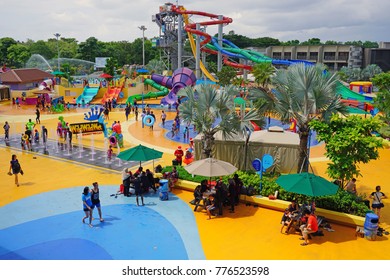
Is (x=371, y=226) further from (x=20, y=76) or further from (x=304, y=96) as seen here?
(x=20, y=76)

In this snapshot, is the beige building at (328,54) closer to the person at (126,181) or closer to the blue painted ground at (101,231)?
the person at (126,181)

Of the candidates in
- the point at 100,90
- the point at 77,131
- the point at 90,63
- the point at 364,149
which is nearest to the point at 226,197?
the point at 364,149

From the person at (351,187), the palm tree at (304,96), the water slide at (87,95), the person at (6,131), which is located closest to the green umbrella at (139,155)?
the palm tree at (304,96)

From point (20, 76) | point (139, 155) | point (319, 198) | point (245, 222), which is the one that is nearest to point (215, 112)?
point (139, 155)

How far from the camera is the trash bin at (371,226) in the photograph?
11.3 meters

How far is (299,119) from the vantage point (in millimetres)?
14203

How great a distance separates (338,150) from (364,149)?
822 mm

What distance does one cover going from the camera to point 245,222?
1272 cm

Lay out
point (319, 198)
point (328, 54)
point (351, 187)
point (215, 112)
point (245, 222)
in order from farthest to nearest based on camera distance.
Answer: point (328, 54), point (215, 112), point (351, 187), point (319, 198), point (245, 222)

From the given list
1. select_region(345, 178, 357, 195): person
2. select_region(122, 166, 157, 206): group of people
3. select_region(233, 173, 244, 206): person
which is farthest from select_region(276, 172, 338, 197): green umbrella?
select_region(122, 166, 157, 206): group of people

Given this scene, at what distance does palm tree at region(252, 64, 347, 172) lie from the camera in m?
A: 13.6

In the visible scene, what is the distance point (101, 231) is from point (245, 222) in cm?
489

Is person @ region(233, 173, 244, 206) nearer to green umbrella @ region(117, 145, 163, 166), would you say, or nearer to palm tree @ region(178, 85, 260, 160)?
palm tree @ region(178, 85, 260, 160)
